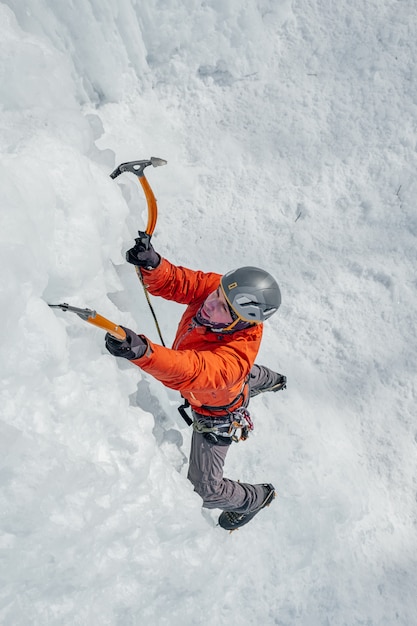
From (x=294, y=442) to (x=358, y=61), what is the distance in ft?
14.2

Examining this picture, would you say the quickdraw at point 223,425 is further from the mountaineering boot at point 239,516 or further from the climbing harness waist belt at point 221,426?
the mountaineering boot at point 239,516

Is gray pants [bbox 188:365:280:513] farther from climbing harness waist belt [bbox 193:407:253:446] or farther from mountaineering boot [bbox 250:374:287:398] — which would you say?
mountaineering boot [bbox 250:374:287:398]

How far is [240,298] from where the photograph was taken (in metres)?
3.36

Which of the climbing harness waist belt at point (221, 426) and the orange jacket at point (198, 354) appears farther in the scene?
the climbing harness waist belt at point (221, 426)

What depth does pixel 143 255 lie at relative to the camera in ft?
12.1

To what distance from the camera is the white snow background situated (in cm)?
291

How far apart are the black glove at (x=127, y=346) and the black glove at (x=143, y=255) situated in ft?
2.96

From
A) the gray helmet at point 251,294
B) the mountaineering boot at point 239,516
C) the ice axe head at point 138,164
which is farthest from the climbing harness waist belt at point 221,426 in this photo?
the ice axe head at point 138,164

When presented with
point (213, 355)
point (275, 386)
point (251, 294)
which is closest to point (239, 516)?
point (275, 386)

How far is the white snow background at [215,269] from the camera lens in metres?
2.91

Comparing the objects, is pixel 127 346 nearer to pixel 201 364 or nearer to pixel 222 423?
pixel 201 364

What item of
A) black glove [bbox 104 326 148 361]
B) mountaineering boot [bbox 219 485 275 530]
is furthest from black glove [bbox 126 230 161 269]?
mountaineering boot [bbox 219 485 275 530]

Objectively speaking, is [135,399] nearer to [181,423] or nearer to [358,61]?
[181,423]

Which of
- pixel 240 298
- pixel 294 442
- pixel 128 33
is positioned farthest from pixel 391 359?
pixel 128 33
